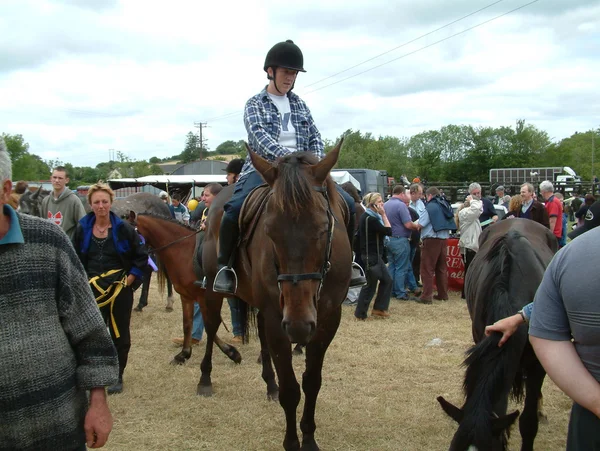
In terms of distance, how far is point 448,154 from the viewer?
77375mm

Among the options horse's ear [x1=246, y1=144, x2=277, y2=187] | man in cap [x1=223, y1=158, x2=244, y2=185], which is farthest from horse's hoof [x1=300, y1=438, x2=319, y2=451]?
man in cap [x1=223, y1=158, x2=244, y2=185]

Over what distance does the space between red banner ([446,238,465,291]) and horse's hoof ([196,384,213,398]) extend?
7.32m

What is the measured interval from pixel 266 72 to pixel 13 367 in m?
3.37

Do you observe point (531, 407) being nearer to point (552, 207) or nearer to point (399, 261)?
point (399, 261)

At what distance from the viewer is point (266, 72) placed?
459cm

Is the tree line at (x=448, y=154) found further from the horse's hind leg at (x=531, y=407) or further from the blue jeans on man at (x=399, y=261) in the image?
the horse's hind leg at (x=531, y=407)

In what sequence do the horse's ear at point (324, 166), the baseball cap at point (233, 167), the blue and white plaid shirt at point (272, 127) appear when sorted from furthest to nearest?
1. the baseball cap at point (233, 167)
2. the blue and white plaid shirt at point (272, 127)
3. the horse's ear at point (324, 166)

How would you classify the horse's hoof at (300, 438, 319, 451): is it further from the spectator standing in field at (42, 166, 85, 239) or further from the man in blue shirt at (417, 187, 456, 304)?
the man in blue shirt at (417, 187, 456, 304)

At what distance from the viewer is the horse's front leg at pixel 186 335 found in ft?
22.1

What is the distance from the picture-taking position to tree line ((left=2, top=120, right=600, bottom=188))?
6450cm

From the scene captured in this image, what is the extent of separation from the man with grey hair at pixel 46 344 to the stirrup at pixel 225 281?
2.27 metres

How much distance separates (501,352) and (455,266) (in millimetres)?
8896

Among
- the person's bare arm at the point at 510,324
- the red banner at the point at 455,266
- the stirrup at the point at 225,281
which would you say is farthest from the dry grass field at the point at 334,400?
the red banner at the point at 455,266

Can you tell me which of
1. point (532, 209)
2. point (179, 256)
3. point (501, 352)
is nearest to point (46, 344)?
point (501, 352)
